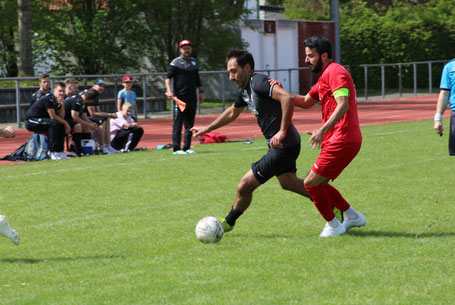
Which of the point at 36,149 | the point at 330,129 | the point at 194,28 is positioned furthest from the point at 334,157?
the point at 194,28

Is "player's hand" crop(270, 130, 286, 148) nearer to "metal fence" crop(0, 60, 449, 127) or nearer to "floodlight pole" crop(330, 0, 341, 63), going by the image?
"metal fence" crop(0, 60, 449, 127)

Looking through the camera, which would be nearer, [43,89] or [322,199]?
[322,199]

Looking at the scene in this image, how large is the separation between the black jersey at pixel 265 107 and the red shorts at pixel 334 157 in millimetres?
378

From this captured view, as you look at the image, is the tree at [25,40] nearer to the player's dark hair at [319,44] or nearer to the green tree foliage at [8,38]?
the green tree foliage at [8,38]

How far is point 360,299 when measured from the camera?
17.3 ft

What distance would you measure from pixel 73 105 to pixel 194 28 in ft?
60.2

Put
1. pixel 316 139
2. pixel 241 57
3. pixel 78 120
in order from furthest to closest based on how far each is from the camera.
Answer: pixel 78 120 → pixel 241 57 → pixel 316 139

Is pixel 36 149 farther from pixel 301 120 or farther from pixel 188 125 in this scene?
pixel 301 120

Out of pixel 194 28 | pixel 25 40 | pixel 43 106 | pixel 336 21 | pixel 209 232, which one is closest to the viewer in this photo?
pixel 209 232

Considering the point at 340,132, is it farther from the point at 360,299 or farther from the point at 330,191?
the point at 360,299

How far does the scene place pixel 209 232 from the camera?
7219mm

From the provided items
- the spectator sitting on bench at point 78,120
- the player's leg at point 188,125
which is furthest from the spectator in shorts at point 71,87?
the player's leg at point 188,125

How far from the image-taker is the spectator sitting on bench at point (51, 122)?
15266 millimetres

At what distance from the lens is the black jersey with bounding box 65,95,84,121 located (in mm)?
15742
